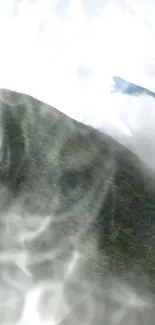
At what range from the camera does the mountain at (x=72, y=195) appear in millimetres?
27203

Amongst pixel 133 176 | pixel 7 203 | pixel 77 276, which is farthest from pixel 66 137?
pixel 77 276

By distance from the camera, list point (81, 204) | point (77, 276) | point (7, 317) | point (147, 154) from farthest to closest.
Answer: point (147, 154)
point (81, 204)
point (77, 276)
point (7, 317)

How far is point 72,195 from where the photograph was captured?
35.1 meters

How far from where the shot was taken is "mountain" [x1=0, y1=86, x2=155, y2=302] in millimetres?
27203

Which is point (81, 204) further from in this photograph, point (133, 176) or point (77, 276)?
point (133, 176)

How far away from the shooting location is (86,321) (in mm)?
20266

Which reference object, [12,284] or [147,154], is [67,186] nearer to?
[12,284]

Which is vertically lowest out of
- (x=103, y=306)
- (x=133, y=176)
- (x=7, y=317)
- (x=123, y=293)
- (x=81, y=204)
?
(x=7, y=317)

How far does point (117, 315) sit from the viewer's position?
21.5 metres

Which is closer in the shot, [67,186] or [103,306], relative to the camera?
[103,306]

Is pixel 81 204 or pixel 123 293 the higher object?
pixel 81 204

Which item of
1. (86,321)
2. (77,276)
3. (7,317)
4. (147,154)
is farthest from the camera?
(147,154)

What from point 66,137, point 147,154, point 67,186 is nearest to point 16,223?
point 67,186

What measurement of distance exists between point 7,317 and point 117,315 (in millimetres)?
6717
